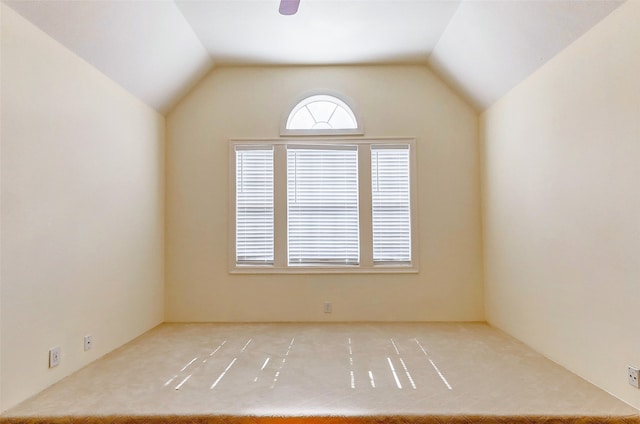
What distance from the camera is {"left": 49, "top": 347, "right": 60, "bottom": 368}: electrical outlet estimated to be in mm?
2838

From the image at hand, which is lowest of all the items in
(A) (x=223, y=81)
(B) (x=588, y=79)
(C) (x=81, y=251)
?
(C) (x=81, y=251)

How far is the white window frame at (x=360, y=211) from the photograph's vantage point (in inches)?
187

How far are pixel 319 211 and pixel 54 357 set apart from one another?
289cm

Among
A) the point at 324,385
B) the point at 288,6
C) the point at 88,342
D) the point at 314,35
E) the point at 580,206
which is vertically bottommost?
the point at 324,385

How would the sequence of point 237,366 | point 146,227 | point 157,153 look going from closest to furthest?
point 237,366 → point 146,227 → point 157,153

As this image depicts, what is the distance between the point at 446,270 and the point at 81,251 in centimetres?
368

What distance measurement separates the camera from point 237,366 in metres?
3.18

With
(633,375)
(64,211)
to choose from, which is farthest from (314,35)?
(633,375)

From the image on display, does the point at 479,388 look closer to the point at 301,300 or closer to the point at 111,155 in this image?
the point at 301,300

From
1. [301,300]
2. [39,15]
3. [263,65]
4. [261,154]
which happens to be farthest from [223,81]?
[301,300]

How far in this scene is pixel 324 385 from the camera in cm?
278

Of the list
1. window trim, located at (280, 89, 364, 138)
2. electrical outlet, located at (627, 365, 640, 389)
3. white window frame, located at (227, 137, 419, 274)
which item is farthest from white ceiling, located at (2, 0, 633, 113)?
electrical outlet, located at (627, 365, 640, 389)

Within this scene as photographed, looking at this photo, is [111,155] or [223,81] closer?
[111,155]

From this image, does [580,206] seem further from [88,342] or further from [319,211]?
[88,342]
